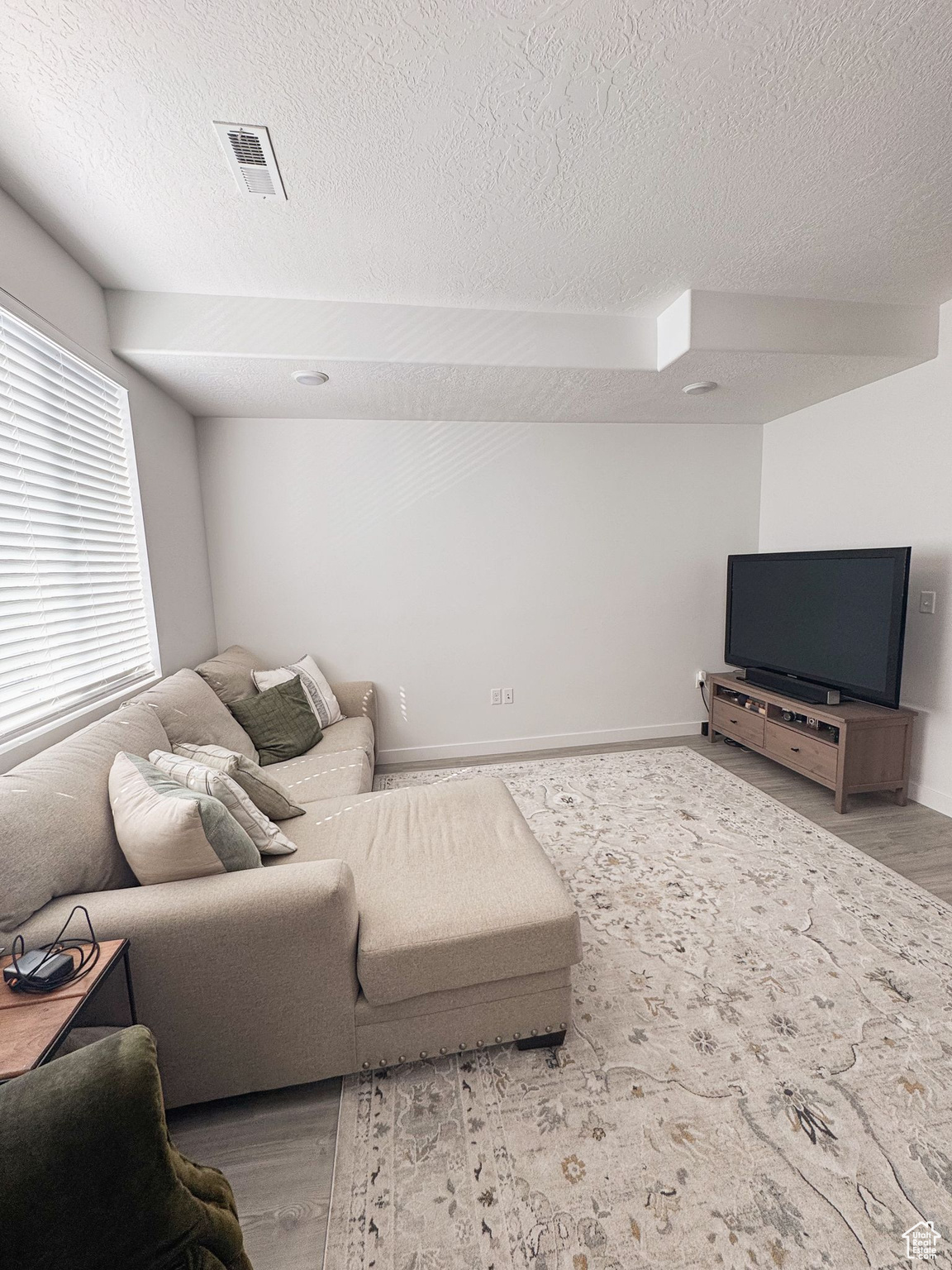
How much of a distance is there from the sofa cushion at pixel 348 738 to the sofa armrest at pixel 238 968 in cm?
147

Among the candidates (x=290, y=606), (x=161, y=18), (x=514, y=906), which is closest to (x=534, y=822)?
(x=514, y=906)

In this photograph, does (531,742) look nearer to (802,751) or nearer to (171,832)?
(802,751)

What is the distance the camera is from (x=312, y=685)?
322 centimetres

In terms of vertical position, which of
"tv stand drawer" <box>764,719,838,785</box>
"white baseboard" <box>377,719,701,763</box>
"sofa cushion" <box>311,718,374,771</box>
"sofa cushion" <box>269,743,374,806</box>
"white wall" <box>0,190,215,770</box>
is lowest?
"white baseboard" <box>377,719,701,763</box>

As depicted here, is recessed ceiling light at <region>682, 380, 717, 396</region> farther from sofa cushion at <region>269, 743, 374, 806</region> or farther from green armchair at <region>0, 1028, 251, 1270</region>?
green armchair at <region>0, 1028, 251, 1270</region>

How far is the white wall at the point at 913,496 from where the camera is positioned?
108 inches

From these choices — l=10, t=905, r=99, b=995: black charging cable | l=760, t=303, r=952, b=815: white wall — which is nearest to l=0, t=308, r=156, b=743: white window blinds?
l=10, t=905, r=99, b=995: black charging cable

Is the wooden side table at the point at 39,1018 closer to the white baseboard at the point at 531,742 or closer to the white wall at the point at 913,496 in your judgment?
the white baseboard at the point at 531,742

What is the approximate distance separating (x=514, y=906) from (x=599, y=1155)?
1.81ft

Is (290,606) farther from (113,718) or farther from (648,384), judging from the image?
(648,384)

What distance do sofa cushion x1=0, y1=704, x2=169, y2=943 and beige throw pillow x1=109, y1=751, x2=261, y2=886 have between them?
46mm

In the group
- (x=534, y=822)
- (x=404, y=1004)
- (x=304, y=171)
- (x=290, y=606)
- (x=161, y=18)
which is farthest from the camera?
(x=290, y=606)

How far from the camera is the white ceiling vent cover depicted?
4.91ft

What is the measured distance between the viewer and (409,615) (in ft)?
12.2
